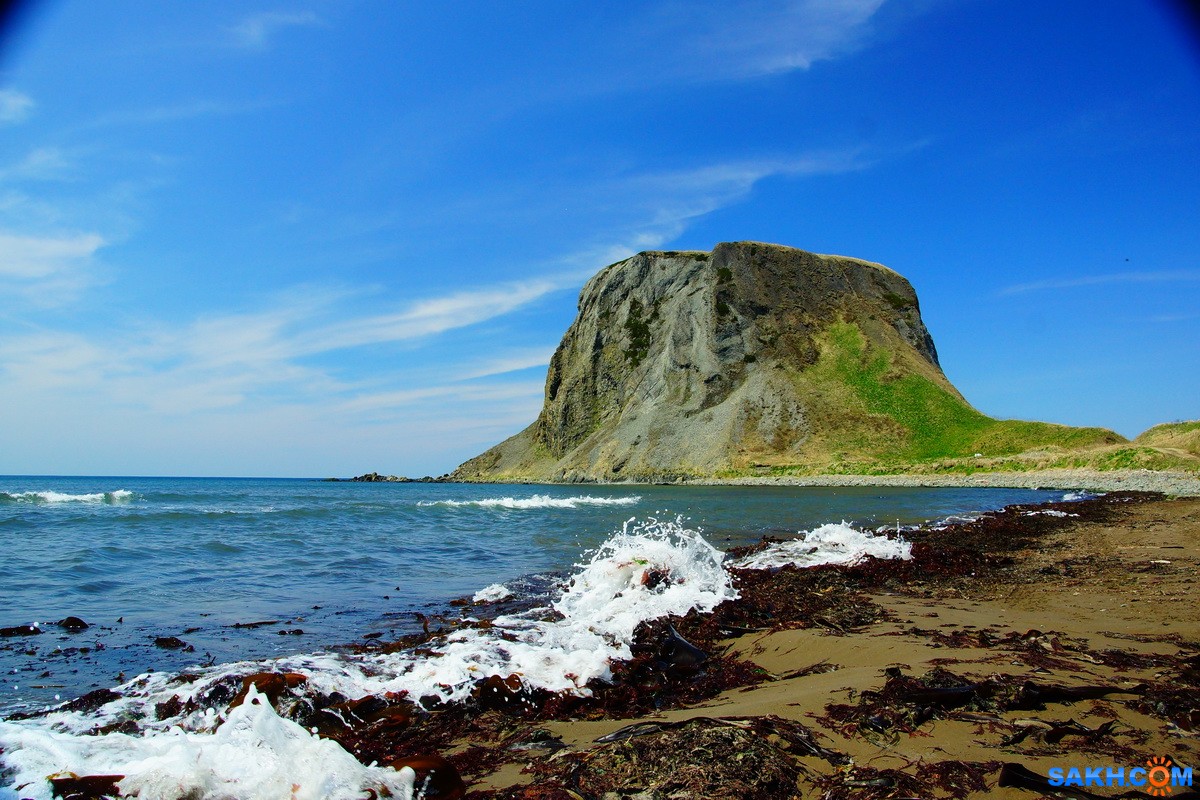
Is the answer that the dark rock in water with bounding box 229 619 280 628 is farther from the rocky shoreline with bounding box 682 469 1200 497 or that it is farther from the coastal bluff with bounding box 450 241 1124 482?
the coastal bluff with bounding box 450 241 1124 482

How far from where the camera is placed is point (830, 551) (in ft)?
43.7

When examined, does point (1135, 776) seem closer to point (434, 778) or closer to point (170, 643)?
point (434, 778)

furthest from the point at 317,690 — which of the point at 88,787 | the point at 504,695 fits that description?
the point at 88,787

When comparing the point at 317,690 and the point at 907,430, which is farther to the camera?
the point at 907,430

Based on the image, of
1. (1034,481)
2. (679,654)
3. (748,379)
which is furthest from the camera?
(748,379)

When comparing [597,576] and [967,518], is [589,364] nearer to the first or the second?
[967,518]

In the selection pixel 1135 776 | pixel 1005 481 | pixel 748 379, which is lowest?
pixel 1005 481

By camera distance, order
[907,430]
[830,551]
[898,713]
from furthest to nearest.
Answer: [907,430], [830,551], [898,713]

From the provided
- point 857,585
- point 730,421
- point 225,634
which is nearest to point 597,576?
point 857,585

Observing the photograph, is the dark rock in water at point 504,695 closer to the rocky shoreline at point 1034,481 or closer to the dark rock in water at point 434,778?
the dark rock in water at point 434,778

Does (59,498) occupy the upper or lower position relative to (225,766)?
lower

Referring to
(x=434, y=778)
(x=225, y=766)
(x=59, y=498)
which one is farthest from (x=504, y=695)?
(x=59, y=498)

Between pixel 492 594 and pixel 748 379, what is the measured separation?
7138cm

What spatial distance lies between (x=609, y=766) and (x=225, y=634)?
6158mm
